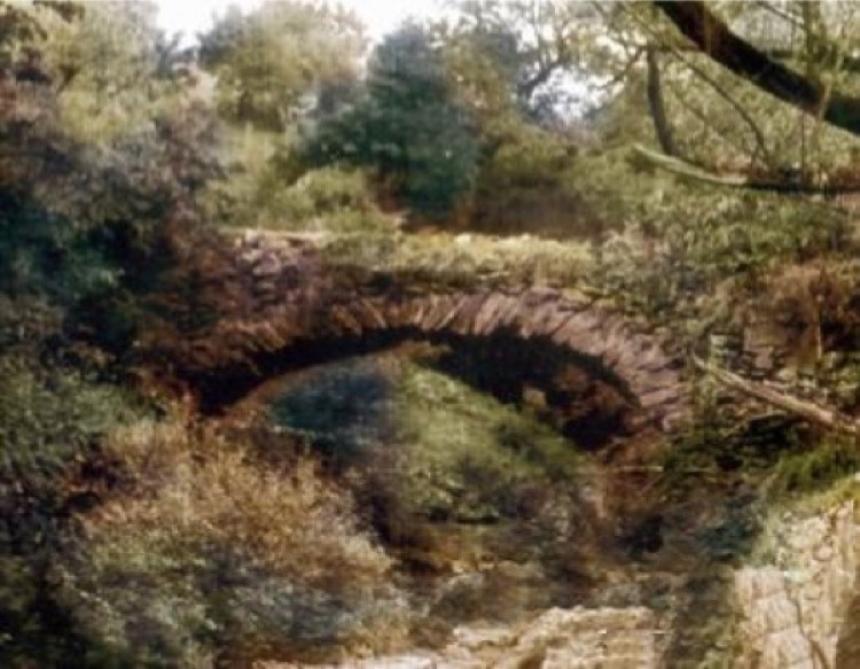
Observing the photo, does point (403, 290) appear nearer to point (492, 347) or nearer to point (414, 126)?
point (492, 347)

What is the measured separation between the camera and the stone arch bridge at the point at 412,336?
299cm

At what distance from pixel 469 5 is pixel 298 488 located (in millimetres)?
997

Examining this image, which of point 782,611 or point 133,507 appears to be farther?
point 782,611

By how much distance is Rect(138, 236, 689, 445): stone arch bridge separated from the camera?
9.82 ft

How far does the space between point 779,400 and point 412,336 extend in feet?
2.47

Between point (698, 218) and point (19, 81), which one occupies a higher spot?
point (698, 218)

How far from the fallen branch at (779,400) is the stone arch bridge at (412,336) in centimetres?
7

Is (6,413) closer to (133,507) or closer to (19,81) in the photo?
(133,507)

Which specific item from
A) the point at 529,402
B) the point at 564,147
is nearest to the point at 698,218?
the point at 564,147

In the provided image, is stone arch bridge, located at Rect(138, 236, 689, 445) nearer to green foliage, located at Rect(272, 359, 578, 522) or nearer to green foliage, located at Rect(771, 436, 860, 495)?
green foliage, located at Rect(272, 359, 578, 522)

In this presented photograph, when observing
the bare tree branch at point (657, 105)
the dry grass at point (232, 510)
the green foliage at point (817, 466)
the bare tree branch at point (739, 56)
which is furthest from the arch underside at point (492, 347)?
the bare tree branch at point (739, 56)

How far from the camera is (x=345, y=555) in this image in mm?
2984

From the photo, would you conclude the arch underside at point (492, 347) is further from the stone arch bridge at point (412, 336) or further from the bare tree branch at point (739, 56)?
the bare tree branch at point (739, 56)

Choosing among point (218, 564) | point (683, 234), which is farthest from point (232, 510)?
point (683, 234)
